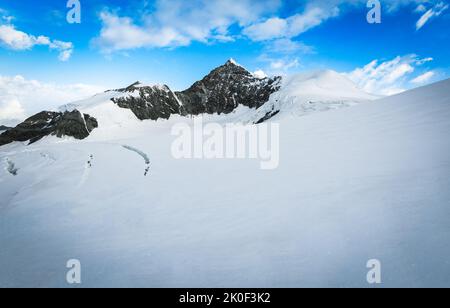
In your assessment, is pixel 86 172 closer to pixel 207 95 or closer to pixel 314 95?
pixel 314 95

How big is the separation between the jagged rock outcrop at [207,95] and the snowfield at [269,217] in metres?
94.6

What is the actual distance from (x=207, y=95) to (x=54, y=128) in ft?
226

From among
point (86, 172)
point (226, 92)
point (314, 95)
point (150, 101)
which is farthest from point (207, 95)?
point (86, 172)

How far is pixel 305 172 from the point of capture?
581cm

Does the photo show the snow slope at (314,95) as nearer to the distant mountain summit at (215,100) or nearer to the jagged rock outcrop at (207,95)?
the distant mountain summit at (215,100)

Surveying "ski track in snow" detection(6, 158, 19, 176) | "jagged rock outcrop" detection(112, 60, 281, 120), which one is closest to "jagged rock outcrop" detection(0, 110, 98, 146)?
"jagged rock outcrop" detection(112, 60, 281, 120)

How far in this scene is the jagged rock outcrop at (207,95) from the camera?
99.1m

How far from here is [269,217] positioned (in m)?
4.39

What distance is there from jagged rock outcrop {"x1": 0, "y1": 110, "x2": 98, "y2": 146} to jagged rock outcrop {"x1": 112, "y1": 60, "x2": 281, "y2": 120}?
694 inches

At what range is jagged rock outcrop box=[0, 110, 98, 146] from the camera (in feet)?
252

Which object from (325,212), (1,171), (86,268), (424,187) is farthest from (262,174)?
(1,171)

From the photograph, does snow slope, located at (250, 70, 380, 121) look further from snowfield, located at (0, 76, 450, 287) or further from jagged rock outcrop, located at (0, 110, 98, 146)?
jagged rock outcrop, located at (0, 110, 98, 146)
